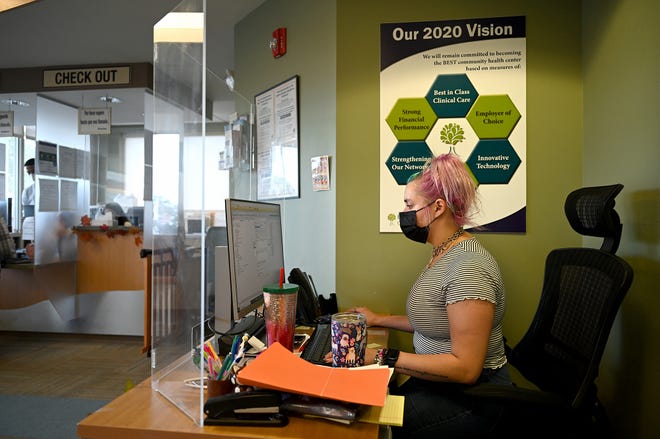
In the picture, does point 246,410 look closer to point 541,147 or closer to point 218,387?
point 218,387

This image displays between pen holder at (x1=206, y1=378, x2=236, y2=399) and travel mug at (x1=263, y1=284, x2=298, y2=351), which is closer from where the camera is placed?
pen holder at (x1=206, y1=378, x2=236, y2=399)

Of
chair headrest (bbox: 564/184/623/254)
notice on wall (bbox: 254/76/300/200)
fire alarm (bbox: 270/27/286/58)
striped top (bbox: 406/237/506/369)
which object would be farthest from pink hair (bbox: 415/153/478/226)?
fire alarm (bbox: 270/27/286/58)

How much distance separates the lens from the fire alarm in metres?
2.52

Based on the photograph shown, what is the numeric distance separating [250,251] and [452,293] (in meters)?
0.69

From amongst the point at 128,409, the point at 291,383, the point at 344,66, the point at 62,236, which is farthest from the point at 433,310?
the point at 62,236

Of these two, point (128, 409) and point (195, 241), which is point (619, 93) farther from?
point (128, 409)

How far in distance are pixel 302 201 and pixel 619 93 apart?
155 centimetres

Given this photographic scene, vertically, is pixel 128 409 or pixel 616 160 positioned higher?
pixel 616 160

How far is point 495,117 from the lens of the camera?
205 cm

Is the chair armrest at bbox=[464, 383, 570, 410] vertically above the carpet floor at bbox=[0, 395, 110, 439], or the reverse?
the chair armrest at bbox=[464, 383, 570, 410]

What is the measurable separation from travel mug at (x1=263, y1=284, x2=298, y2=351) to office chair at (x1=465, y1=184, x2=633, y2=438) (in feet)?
1.79

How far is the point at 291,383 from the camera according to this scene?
938 mm

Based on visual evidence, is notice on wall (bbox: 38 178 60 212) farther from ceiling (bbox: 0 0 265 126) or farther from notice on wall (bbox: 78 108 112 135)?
ceiling (bbox: 0 0 265 126)

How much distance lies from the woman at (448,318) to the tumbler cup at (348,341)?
11 cm
